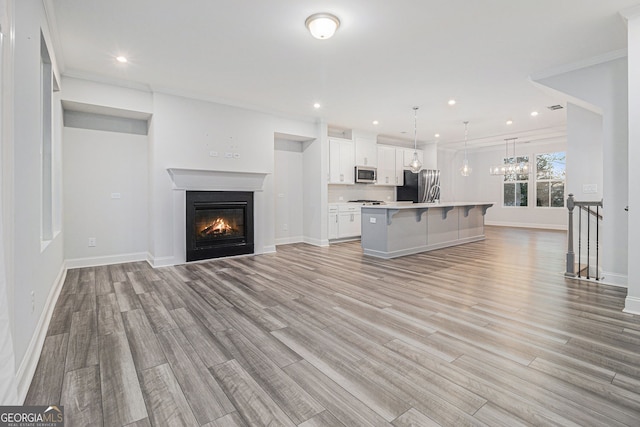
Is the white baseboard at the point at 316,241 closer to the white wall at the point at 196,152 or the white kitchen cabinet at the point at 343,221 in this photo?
the white kitchen cabinet at the point at 343,221

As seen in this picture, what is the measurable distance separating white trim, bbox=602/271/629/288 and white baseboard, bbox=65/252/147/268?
22.6ft

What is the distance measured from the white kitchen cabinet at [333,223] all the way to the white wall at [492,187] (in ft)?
18.3

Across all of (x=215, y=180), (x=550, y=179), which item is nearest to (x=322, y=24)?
(x=215, y=180)

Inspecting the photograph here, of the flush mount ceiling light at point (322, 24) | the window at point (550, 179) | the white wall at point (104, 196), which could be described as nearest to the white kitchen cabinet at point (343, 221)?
the white wall at point (104, 196)

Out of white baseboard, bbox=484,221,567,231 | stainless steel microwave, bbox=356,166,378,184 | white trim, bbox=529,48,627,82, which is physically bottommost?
white baseboard, bbox=484,221,567,231

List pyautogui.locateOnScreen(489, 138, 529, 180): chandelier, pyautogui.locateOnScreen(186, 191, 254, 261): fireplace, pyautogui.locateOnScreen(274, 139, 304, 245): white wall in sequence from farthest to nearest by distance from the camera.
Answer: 1. pyautogui.locateOnScreen(489, 138, 529, 180): chandelier
2. pyautogui.locateOnScreen(274, 139, 304, 245): white wall
3. pyautogui.locateOnScreen(186, 191, 254, 261): fireplace

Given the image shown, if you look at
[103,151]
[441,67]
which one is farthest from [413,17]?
[103,151]

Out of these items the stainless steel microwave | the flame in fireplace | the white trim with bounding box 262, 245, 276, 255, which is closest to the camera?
the flame in fireplace

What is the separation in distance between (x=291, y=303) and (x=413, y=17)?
3.18m

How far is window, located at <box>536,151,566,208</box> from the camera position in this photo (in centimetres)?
980

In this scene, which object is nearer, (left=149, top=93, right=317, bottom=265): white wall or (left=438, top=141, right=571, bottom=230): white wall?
(left=149, top=93, right=317, bottom=265): white wall

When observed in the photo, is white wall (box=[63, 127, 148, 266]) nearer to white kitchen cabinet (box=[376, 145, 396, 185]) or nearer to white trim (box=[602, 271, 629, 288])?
white kitchen cabinet (box=[376, 145, 396, 185])

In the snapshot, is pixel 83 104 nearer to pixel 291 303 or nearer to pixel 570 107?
pixel 291 303

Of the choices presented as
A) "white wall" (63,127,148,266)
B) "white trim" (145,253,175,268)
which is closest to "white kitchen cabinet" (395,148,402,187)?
"white trim" (145,253,175,268)
